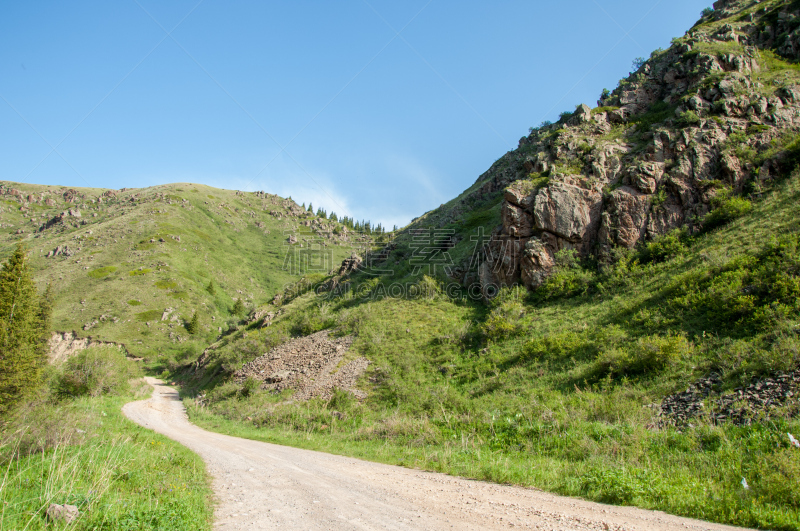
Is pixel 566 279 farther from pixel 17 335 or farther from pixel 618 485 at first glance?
pixel 17 335

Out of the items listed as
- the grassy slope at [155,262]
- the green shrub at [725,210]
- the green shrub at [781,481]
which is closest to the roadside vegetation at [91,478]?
the green shrub at [781,481]

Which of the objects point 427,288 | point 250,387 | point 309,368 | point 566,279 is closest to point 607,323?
point 566,279

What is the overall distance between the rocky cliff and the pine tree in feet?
100

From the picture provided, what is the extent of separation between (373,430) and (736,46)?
41.3 meters

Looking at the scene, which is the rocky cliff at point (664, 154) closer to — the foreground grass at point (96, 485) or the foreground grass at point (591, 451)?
the foreground grass at point (591, 451)

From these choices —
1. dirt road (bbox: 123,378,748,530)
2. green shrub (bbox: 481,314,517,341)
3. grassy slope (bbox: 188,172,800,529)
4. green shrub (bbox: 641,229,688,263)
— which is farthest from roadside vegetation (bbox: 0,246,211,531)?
green shrub (bbox: 641,229,688,263)

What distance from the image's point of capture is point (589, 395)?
532 inches

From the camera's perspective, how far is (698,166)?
22.5 m

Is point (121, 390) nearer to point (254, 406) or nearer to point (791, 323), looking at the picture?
point (254, 406)

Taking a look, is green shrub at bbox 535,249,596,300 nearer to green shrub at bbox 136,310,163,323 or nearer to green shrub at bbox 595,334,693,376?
green shrub at bbox 595,334,693,376

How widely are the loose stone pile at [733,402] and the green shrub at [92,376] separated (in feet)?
139

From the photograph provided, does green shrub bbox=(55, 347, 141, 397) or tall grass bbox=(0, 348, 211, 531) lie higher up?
tall grass bbox=(0, 348, 211, 531)

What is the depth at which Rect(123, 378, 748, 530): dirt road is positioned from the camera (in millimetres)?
5980

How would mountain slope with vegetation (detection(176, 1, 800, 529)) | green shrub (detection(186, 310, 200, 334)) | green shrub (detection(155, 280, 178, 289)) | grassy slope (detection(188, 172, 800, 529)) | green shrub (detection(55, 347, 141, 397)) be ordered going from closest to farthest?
grassy slope (detection(188, 172, 800, 529)), mountain slope with vegetation (detection(176, 1, 800, 529)), green shrub (detection(55, 347, 141, 397)), green shrub (detection(186, 310, 200, 334)), green shrub (detection(155, 280, 178, 289))
